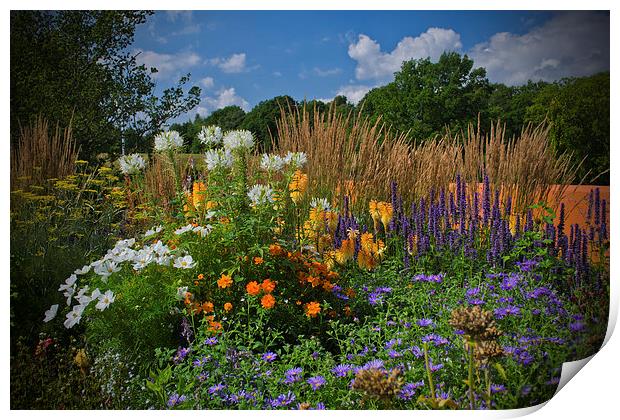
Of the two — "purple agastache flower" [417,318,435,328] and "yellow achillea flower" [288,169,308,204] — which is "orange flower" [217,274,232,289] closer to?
"purple agastache flower" [417,318,435,328]

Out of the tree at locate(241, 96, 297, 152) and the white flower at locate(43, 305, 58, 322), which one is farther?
the tree at locate(241, 96, 297, 152)

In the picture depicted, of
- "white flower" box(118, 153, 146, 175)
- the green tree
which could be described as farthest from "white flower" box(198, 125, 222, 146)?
the green tree

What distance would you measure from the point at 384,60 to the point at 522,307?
139 centimetres

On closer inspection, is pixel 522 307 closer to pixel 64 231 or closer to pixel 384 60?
pixel 384 60

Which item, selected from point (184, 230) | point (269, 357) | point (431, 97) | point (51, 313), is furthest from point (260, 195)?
point (431, 97)

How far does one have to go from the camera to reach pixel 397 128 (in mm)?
4605

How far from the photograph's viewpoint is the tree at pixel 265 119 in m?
3.58

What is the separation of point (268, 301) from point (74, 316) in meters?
0.88

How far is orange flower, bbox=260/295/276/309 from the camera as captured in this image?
8.24 feet

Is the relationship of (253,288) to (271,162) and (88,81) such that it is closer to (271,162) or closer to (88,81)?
(271,162)

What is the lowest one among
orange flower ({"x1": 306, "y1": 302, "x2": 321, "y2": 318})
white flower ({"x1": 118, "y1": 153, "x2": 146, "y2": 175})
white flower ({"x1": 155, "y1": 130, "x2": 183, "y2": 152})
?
orange flower ({"x1": 306, "y1": 302, "x2": 321, "y2": 318})

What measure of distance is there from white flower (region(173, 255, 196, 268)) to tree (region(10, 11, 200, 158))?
36.3 inches

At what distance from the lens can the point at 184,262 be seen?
2.66 meters
